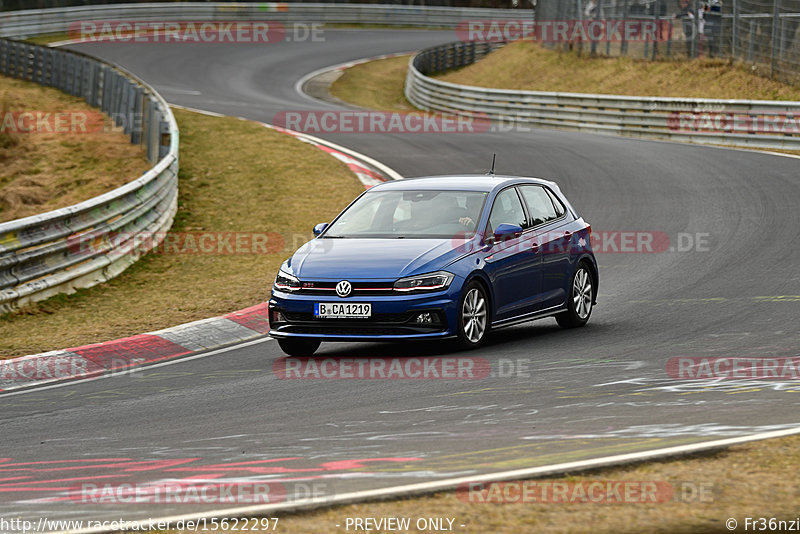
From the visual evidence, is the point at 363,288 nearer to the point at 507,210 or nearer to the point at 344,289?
the point at 344,289

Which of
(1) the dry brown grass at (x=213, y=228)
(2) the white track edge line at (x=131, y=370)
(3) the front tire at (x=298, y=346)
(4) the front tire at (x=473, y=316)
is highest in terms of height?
(4) the front tire at (x=473, y=316)

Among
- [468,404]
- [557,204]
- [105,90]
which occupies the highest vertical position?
[557,204]

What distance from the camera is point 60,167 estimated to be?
82.4 ft

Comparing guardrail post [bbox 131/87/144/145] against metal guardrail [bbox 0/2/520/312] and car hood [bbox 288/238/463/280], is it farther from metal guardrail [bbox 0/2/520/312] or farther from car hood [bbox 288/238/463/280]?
car hood [bbox 288/238/463/280]

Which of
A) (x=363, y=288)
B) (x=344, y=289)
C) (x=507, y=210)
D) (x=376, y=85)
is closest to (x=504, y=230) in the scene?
(x=507, y=210)

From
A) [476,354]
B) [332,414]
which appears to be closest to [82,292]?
[476,354]

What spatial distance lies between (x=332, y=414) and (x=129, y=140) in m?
19.4

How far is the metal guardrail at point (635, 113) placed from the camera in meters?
26.1

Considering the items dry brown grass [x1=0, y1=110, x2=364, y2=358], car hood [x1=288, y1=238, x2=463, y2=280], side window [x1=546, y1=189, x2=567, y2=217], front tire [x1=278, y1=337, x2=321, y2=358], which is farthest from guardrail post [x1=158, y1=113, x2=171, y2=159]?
front tire [x1=278, y1=337, x2=321, y2=358]

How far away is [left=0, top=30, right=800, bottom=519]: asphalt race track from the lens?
6.50m

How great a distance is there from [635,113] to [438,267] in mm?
21015

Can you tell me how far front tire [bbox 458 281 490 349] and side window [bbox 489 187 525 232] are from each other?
2.72ft

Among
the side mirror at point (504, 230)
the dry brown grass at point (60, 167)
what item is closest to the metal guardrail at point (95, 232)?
the dry brown grass at point (60, 167)

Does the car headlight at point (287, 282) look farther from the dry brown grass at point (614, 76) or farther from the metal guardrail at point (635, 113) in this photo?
the dry brown grass at point (614, 76)
